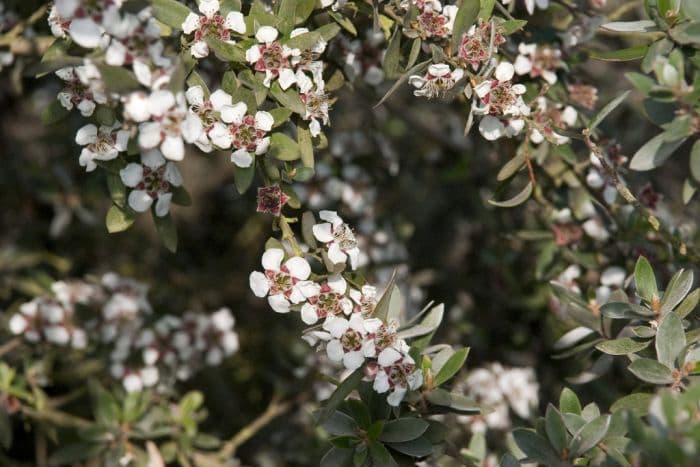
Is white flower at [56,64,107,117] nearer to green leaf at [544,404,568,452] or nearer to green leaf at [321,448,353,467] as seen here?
green leaf at [321,448,353,467]

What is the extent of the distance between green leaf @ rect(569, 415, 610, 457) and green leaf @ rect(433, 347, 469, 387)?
0.71 feet

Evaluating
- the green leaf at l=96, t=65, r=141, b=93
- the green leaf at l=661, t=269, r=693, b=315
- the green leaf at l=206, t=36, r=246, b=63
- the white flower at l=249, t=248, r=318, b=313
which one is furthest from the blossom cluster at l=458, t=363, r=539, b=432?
the green leaf at l=96, t=65, r=141, b=93

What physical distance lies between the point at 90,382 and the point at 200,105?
0.88m

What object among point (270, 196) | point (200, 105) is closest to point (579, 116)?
point (270, 196)

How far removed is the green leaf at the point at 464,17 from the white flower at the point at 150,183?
1.64ft

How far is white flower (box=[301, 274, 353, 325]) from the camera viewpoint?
1297mm

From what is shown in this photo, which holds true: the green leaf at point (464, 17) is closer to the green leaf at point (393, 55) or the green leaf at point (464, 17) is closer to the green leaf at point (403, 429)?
the green leaf at point (393, 55)

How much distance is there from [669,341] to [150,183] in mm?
852

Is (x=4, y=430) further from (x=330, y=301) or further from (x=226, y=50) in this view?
(x=226, y=50)

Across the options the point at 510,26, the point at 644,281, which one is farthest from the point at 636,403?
the point at 510,26

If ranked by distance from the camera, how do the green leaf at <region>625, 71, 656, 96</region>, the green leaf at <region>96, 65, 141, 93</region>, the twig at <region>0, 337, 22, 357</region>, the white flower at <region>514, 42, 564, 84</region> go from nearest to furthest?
the green leaf at <region>96, 65, 141, 93</region>
the green leaf at <region>625, 71, 656, 96</region>
the white flower at <region>514, 42, 564, 84</region>
the twig at <region>0, 337, 22, 357</region>

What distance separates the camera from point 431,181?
2670 mm

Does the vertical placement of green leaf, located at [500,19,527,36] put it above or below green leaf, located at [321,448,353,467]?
above

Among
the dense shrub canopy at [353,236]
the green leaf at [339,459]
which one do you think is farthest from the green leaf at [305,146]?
the green leaf at [339,459]
